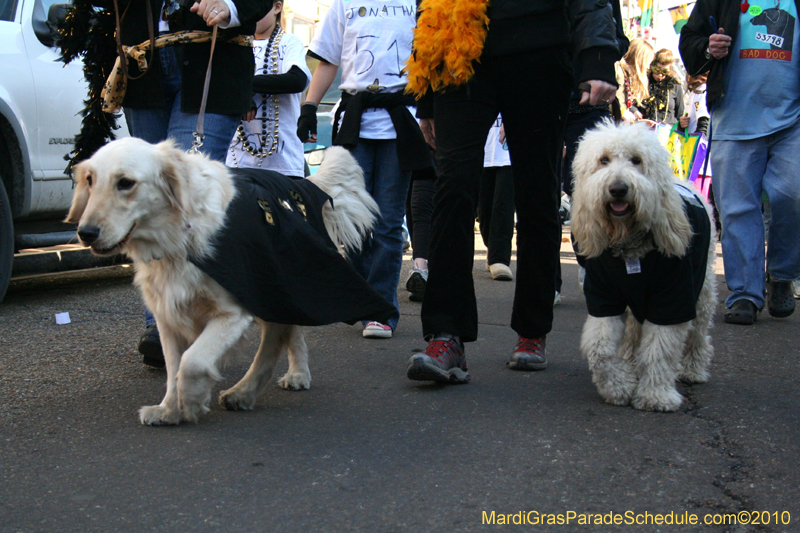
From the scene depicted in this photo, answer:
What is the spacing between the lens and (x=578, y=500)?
2.17 m

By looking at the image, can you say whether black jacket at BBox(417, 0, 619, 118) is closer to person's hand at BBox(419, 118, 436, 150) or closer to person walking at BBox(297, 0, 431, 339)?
person's hand at BBox(419, 118, 436, 150)

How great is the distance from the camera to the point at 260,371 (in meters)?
3.21

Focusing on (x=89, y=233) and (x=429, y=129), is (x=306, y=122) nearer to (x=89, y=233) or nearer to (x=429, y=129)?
(x=429, y=129)

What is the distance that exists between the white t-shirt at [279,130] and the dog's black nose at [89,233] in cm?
234

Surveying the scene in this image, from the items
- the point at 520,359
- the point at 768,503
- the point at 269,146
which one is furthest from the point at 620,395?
the point at 269,146

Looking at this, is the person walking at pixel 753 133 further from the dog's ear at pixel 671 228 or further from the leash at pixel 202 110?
the leash at pixel 202 110

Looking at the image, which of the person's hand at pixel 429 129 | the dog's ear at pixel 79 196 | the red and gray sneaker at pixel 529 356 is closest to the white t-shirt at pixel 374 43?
the person's hand at pixel 429 129

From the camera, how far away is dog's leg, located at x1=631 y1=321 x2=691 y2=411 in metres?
3.09

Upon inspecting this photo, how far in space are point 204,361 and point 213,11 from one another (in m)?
1.61

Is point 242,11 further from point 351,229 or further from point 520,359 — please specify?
point 520,359

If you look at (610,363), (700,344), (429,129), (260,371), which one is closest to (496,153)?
(429,129)

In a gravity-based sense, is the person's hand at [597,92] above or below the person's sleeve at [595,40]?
below

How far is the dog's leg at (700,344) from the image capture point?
139 inches

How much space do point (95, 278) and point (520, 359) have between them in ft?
15.6
